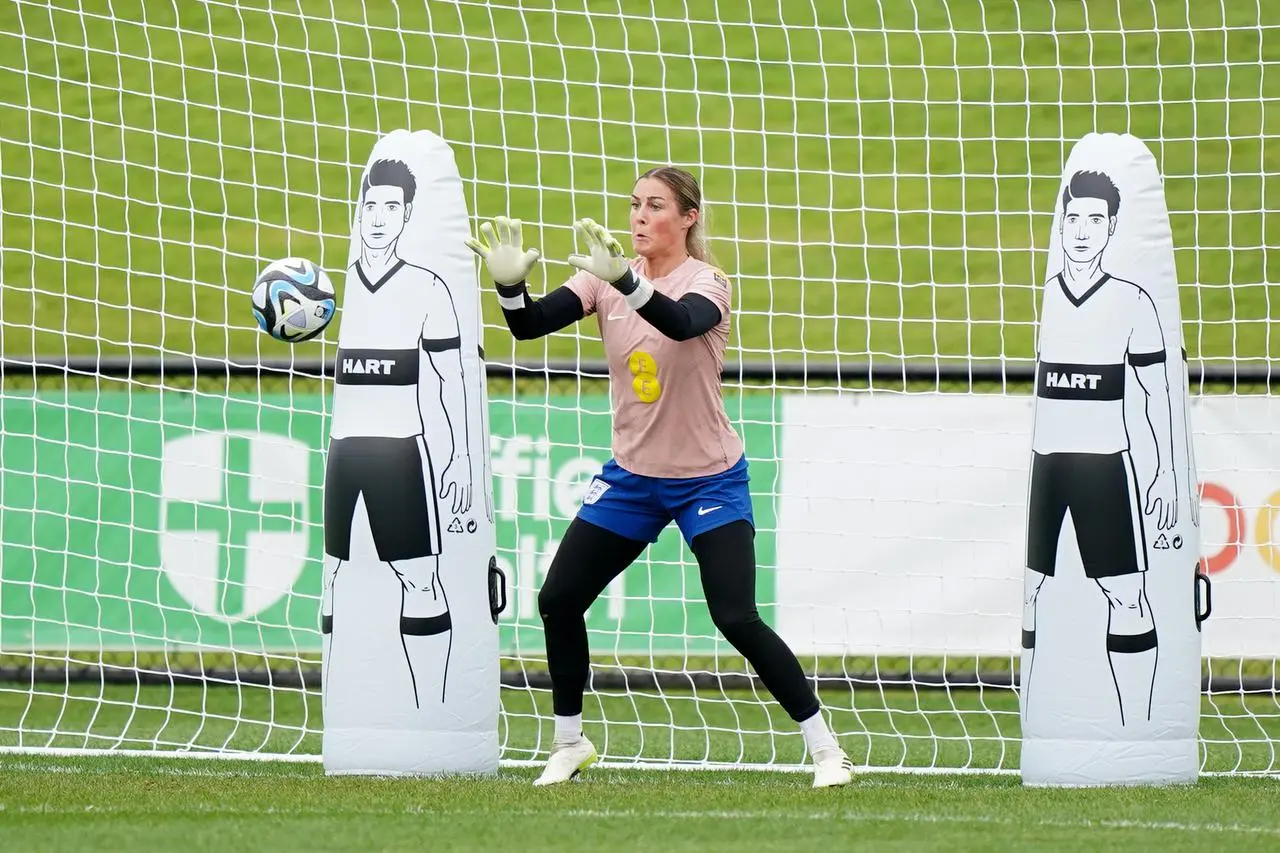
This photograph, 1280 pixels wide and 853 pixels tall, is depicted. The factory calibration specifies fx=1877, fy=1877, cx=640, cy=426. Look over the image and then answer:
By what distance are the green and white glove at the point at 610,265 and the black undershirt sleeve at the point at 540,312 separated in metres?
0.34

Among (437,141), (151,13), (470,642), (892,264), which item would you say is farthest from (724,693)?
(151,13)

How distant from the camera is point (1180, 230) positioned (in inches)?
587

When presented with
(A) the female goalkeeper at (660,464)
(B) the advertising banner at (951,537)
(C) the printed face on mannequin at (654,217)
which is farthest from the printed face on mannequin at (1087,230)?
(B) the advertising banner at (951,537)

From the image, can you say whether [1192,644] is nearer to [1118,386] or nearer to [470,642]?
[1118,386]

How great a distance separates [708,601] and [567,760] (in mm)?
721

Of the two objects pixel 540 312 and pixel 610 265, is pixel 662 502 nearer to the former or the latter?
pixel 540 312

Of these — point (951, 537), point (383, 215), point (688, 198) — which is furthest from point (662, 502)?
point (951, 537)

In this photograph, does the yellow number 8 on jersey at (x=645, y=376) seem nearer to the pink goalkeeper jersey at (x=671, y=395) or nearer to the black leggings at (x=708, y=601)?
the pink goalkeeper jersey at (x=671, y=395)

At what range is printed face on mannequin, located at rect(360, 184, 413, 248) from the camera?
19.8 ft

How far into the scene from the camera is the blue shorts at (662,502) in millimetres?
5727

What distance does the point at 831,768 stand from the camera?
5742mm

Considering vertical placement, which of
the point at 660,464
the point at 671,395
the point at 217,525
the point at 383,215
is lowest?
the point at 217,525

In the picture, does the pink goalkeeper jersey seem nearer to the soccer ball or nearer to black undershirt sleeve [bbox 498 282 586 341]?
black undershirt sleeve [bbox 498 282 586 341]

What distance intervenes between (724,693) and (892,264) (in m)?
6.69
